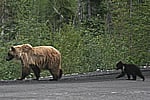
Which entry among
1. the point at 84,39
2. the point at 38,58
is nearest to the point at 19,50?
the point at 38,58

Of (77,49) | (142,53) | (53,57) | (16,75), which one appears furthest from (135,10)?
(53,57)

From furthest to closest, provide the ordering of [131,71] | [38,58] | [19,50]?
[131,71] → [19,50] → [38,58]

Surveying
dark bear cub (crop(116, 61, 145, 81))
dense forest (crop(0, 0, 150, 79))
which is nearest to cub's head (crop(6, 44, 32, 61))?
dense forest (crop(0, 0, 150, 79))

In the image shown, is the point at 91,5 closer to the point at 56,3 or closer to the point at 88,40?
the point at 56,3

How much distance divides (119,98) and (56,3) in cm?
3049

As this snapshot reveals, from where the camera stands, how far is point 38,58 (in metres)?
13.6

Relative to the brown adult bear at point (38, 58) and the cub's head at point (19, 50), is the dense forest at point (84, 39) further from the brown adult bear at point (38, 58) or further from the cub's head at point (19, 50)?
the brown adult bear at point (38, 58)

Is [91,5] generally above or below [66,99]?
above

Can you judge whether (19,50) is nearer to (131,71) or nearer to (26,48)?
(26,48)

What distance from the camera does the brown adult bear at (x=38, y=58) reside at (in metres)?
13.6

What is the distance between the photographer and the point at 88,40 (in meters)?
20.5

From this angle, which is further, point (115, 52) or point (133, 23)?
point (133, 23)

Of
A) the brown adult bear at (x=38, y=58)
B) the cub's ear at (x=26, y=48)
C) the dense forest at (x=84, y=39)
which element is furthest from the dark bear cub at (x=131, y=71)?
the dense forest at (x=84, y=39)

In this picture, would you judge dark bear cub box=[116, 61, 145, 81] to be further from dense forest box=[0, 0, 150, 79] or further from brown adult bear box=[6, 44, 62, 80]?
dense forest box=[0, 0, 150, 79]
